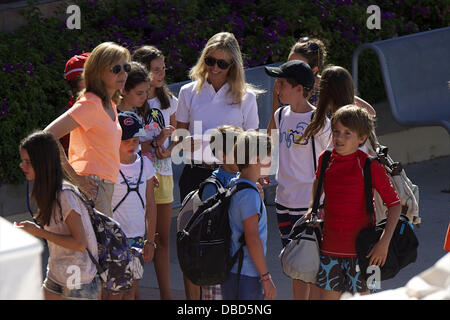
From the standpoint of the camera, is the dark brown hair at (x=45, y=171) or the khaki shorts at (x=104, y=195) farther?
the khaki shorts at (x=104, y=195)

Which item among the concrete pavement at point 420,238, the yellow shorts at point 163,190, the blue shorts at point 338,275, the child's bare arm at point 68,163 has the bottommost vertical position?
the concrete pavement at point 420,238

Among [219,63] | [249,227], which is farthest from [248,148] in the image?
[219,63]

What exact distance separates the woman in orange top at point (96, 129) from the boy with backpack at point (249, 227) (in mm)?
732

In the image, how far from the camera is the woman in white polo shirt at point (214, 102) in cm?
574

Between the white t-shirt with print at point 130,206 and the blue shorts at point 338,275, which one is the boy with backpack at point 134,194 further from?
the blue shorts at point 338,275

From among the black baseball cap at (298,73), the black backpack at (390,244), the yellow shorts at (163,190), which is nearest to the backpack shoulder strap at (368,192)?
the black backpack at (390,244)

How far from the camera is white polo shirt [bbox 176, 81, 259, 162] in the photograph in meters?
5.75

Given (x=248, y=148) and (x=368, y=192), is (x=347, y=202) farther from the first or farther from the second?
(x=248, y=148)

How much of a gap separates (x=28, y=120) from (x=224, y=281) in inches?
131

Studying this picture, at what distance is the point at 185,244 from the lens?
181 inches

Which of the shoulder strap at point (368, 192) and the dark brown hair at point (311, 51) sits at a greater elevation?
the dark brown hair at point (311, 51)

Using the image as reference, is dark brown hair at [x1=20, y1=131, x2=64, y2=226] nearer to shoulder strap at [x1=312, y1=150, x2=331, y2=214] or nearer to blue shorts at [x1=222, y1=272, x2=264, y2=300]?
blue shorts at [x1=222, y1=272, x2=264, y2=300]

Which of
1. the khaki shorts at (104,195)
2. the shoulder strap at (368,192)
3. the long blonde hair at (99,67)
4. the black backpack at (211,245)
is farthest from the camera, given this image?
the long blonde hair at (99,67)

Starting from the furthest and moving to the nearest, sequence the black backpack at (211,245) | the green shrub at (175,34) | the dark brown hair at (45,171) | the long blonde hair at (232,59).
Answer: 1. the green shrub at (175,34)
2. the long blonde hair at (232,59)
3. the black backpack at (211,245)
4. the dark brown hair at (45,171)
